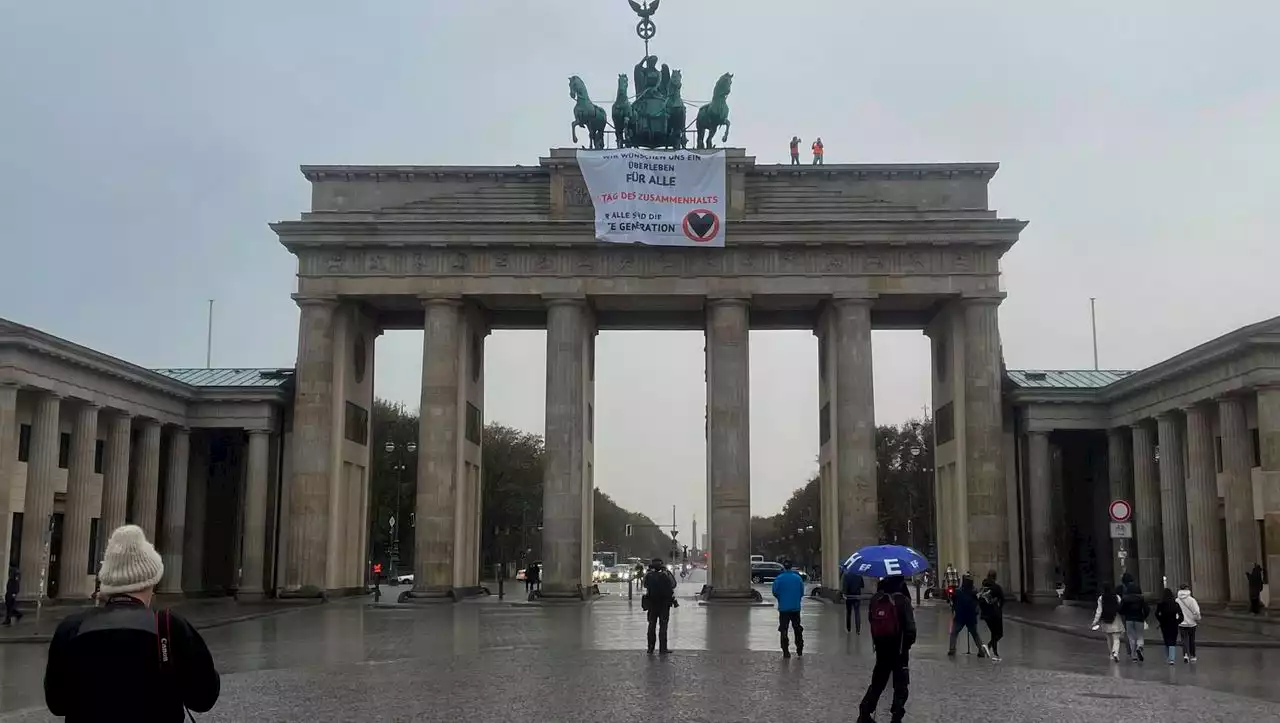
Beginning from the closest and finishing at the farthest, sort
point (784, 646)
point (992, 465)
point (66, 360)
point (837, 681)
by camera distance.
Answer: point (837, 681), point (784, 646), point (66, 360), point (992, 465)

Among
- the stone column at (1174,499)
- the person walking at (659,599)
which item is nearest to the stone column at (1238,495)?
the stone column at (1174,499)

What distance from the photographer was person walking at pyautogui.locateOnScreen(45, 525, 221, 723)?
5.25 m

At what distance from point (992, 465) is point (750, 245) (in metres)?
12.6

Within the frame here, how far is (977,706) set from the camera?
15.5 m

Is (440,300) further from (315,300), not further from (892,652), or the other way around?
(892,652)

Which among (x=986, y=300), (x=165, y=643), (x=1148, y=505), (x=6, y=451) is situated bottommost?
(x=165, y=643)

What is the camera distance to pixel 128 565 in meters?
5.50

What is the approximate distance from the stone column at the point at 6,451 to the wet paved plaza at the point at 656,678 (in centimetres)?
1098

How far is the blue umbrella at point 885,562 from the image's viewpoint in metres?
16.6

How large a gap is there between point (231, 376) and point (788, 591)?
3911cm

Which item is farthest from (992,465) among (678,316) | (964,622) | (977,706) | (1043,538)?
(977,706)

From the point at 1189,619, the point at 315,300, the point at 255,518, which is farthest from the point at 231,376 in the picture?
the point at 1189,619

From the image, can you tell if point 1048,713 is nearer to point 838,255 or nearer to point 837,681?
point 837,681

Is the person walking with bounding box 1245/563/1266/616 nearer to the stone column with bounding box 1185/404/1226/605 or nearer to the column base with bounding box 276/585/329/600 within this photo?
the stone column with bounding box 1185/404/1226/605
